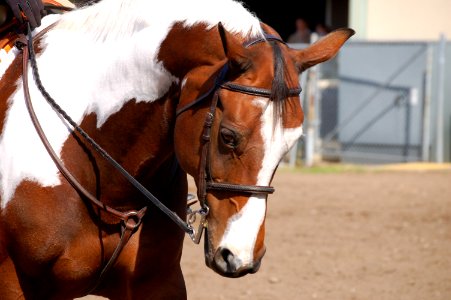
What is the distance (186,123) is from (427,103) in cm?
1055

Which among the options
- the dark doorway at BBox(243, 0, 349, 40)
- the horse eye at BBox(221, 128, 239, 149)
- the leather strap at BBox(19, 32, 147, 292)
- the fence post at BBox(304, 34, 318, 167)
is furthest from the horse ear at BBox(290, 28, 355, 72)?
the dark doorway at BBox(243, 0, 349, 40)

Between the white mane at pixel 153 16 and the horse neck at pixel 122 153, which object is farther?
the horse neck at pixel 122 153

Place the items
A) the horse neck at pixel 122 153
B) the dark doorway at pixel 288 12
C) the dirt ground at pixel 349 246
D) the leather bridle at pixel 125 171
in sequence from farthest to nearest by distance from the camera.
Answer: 1. the dark doorway at pixel 288 12
2. the dirt ground at pixel 349 246
3. the horse neck at pixel 122 153
4. the leather bridle at pixel 125 171

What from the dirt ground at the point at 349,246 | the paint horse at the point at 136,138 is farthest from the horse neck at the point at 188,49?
the dirt ground at the point at 349,246

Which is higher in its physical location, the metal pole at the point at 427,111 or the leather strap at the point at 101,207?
the leather strap at the point at 101,207

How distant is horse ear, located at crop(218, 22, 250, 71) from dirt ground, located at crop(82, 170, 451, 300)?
312 cm

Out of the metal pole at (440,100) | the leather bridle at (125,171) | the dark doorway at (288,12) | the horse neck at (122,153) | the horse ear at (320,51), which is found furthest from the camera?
the dark doorway at (288,12)

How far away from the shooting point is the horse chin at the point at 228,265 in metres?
3.27

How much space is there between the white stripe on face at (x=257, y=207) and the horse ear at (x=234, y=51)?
150mm

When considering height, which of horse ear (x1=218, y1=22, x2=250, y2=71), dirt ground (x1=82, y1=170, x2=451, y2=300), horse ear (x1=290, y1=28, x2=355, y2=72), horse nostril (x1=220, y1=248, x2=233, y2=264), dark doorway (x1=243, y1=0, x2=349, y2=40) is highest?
horse ear (x1=218, y1=22, x2=250, y2=71)

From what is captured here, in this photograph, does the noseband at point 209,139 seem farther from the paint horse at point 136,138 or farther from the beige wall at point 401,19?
the beige wall at point 401,19

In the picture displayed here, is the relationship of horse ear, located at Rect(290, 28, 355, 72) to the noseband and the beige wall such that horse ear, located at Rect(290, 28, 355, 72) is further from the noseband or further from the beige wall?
the beige wall

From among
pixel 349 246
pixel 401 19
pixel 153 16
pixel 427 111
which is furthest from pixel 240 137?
pixel 401 19

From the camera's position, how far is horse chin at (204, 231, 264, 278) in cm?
327
